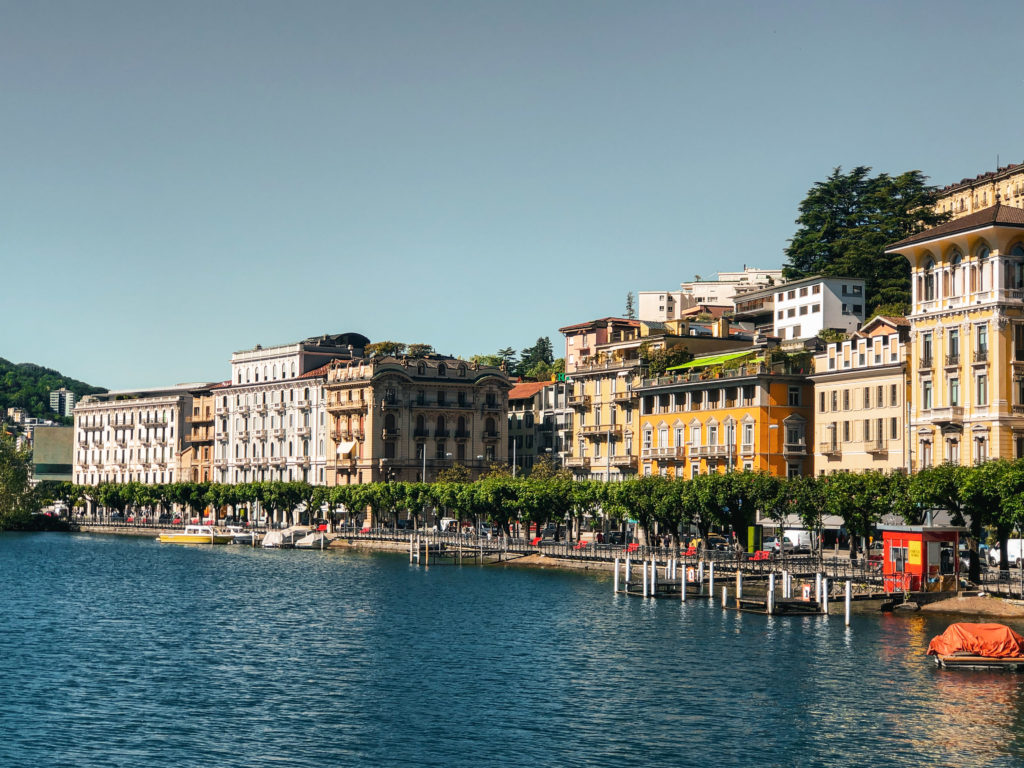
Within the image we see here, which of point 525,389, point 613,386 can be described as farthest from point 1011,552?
point 525,389

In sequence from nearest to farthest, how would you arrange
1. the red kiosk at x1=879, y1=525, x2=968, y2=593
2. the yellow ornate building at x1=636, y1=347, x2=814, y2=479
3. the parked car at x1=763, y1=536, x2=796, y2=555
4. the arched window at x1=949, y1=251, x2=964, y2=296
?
the red kiosk at x1=879, y1=525, x2=968, y2=593, the arched window at x1=949, y1=251, x2=964, y2=296, the parked car at x1=763, y1=536, x2=796, y2=555, the yellow ornate building at x1=636, y1=347, x2=814, y2=479

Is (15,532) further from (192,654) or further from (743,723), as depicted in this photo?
(743,723)

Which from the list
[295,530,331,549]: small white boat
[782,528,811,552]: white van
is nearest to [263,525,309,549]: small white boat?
[295,530,331,549]: small white boat

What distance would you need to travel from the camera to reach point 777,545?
347ft

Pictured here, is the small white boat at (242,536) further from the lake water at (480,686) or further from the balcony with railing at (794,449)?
the lake water at (480,686)

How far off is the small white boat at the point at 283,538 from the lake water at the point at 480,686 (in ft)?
203

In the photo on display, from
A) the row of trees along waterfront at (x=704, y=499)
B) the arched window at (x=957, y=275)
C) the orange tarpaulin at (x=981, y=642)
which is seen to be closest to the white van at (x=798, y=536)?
the row of trees along waterfront at (x=704, y=499)

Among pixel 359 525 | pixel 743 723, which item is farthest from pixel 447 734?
pixel 359 525

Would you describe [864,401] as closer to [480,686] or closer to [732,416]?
[732,416]

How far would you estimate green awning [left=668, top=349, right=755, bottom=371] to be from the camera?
12470cm

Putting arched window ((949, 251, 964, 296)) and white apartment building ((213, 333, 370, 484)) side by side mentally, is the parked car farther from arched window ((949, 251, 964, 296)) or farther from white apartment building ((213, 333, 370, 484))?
white apartment building ((213, 333, 370, 484))

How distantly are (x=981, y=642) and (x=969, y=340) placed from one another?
130 ft

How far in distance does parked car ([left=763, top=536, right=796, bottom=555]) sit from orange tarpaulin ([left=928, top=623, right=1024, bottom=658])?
128ft

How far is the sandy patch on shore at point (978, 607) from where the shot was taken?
70625mm
